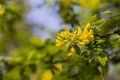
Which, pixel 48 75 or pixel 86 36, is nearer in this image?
pixel 86 36

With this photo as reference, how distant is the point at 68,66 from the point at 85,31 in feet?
1.08

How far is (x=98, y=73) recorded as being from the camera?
2055 millimetres

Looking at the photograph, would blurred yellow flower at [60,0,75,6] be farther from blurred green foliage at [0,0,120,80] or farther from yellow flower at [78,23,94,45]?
yellow flower at [78,23,94,45]

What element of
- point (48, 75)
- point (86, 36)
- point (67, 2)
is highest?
point (67, 2)

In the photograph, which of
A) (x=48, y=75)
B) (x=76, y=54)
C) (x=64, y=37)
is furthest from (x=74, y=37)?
(x=48, y=75)

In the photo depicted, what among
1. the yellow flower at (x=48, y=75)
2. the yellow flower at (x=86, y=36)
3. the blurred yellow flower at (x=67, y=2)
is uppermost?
the blurred yellow flower at (x=67, y=2)

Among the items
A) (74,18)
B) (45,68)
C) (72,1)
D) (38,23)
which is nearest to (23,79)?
(45,68)

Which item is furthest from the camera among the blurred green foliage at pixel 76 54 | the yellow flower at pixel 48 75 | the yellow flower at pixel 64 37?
the yellow flower at pixel 48 75

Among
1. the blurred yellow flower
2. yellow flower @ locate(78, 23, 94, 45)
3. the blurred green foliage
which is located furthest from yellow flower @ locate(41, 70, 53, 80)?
yellow flower @ locate(78, 23, 94, 45)

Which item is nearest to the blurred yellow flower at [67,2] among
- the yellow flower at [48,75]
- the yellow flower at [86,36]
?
the yellow flower at [48,75]

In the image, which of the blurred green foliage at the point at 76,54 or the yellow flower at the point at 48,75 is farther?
the yellow flower at the point at 48,75

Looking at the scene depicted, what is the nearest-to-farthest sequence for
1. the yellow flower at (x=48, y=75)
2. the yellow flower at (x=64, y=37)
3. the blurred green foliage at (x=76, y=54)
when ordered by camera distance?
the yellow flower at (x=64, y=37) < the blurred green foliage at (x=76, y=54) < the yellow flower at (x=48, y=75)

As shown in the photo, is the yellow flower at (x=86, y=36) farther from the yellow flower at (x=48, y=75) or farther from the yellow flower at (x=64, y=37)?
the yellow flower at (x=48, y=75)

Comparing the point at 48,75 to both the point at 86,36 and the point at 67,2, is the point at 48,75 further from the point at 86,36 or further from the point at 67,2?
the point at 86,36
